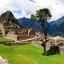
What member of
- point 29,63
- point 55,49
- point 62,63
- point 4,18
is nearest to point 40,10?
point 55,49

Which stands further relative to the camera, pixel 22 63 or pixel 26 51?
pixel 26 51

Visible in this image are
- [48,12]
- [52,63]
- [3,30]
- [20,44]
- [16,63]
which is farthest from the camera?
[3,30]

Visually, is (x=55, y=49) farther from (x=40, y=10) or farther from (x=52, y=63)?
(x=52, y=63)

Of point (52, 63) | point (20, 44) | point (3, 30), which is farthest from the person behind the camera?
point (3, 30)

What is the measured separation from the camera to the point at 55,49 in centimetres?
6431

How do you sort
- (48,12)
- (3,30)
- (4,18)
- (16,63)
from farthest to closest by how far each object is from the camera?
(4,18), (3,30), (48,12), (16,63)

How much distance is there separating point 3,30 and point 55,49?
4094cm

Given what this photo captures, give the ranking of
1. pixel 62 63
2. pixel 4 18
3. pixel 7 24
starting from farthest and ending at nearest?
pixel 4 18 → pixel 7 24 → pixel 62 63

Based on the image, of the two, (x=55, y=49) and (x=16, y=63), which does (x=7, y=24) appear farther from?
(x=16, y=63)

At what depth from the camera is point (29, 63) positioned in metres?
34.9

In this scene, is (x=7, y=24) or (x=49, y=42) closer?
(x=49, y=42)

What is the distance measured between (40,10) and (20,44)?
12.8 metres

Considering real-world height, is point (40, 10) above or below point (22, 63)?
above

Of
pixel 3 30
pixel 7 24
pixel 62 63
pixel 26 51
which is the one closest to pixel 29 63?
pixel 62 63
